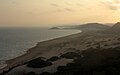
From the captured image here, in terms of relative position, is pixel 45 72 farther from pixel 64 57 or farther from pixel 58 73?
pixel 64 57

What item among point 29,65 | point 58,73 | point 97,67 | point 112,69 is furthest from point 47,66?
point 112,69

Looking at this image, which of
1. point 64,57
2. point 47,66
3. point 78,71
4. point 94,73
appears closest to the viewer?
point 94,73

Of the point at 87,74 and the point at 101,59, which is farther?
the point at 101,59

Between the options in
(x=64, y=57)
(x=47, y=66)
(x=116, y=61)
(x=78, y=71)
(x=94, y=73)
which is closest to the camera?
(x=94, y=73)

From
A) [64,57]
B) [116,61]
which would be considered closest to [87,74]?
[116,61]

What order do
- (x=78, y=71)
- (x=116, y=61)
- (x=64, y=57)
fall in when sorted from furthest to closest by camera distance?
(x=64, y=57) < (x=116, y=61) < (x=78, y=71)

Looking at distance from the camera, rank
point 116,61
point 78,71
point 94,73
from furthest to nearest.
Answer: point 116,61, point 78,71, point 94,73

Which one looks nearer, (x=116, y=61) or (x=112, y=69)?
(x=112, y=69)

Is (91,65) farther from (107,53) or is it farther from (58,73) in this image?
(107,53)
